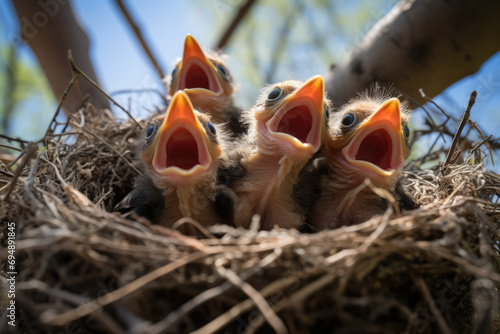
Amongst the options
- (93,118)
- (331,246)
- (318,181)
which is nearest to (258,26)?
(93,118)

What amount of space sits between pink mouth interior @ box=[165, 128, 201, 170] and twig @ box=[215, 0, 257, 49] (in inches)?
39.5

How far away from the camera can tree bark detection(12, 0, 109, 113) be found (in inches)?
66.8

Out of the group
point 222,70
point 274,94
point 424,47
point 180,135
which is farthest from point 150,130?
point 424,47

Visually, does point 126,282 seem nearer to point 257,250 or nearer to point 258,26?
point 257,250

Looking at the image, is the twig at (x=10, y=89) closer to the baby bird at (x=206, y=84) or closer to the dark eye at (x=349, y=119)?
the baby bird at (x=206, y=84)

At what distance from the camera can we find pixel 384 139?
1.20 m

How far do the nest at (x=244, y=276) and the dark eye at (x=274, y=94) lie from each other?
0.49 meters

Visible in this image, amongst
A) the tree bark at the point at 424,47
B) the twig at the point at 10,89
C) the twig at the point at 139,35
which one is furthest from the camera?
the twig at the point at 10,89

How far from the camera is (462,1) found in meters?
1.38

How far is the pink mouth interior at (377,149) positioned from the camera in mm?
1139

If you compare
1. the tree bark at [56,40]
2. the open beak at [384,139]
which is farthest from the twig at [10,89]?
the open beak at [384,139]

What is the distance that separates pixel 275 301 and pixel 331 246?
0.48 feet

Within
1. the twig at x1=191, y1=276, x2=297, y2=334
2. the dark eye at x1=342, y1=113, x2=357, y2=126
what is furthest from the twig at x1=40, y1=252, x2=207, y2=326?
the dark eye at x1=342, y1=113, x2=357, y2=126

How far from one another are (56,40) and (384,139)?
4.72 feet
